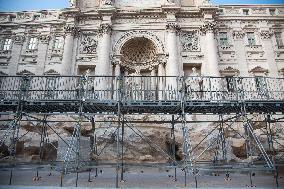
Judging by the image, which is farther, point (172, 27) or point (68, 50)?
point (172, 27)

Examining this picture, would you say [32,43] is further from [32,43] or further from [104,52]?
[104,52]

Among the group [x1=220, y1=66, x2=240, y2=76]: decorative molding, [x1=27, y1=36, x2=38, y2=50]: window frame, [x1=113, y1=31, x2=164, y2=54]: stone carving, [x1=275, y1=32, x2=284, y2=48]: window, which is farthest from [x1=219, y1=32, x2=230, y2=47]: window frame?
[x1=27, y1=36, x2=38, y2=50]: window frame

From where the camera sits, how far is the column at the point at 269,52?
2794 centimetres

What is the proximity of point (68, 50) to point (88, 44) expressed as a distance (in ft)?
5.90

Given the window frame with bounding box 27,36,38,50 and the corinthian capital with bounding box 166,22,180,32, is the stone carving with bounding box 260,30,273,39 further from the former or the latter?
the window frame with bounding box 27,36,38,50

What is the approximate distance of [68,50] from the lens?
2848 cm

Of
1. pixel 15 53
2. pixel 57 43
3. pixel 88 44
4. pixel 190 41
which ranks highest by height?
pixel 57 43

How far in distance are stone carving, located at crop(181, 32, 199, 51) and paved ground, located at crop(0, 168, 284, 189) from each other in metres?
15.7

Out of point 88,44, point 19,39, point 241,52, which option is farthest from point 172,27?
point 19,39

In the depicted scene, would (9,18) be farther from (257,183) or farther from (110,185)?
(257,183)

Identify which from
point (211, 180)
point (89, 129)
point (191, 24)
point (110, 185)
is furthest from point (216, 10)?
point (110, 185)

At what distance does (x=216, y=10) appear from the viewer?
29547 millimetres

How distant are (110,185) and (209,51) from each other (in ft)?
60.1

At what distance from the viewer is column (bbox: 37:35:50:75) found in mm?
28734
